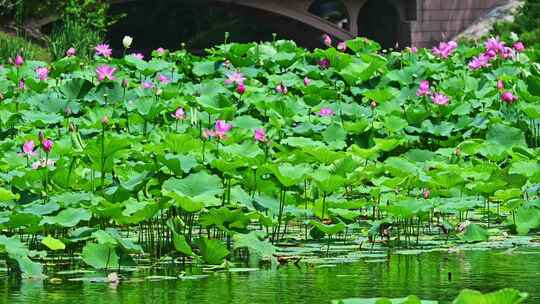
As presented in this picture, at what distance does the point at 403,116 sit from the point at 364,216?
207cm

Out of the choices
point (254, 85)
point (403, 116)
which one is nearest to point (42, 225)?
point (403, 116)

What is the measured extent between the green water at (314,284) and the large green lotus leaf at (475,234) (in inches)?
12.1

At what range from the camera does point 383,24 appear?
127 ft

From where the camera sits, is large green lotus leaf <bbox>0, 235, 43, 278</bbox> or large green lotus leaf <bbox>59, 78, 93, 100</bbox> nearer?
large green lotus leaf <bbox>0, 235, 43, 278</bbox>

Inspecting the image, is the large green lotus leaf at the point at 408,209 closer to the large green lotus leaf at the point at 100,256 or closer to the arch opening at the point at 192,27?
the large green lotus leaf at the point at 100,256

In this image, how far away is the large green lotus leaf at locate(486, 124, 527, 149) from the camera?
754cm

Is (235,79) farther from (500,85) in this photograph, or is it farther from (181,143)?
(181,143)

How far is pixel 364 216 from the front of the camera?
6.48m

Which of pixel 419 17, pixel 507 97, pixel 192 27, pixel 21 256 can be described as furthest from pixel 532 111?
pixel 192 27

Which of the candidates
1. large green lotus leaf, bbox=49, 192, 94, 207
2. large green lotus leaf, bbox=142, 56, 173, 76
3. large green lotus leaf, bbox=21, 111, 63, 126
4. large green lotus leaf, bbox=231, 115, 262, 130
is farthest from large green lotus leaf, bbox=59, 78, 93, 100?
large green lotus leaf, bbox=49, 192, 94, 207

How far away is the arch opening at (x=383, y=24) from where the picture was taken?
3644cm

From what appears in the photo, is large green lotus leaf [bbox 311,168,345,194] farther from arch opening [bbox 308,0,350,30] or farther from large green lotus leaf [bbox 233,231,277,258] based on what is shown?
arch opening [bbox 308,0,350,30]

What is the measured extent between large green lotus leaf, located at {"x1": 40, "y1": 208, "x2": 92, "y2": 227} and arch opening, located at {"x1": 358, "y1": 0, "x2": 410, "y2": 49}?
1207 inches

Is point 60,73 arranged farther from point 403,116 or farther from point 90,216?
point 90,216
